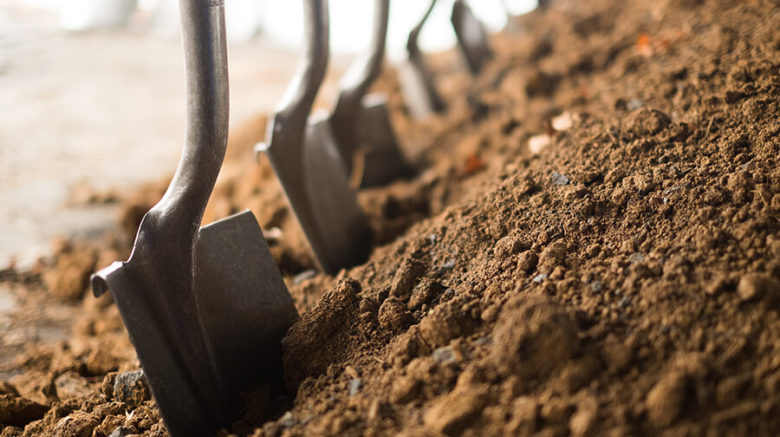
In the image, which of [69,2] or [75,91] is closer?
[75,91]

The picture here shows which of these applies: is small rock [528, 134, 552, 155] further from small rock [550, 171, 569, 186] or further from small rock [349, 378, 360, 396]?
small rock [349, 378, 360, 396]

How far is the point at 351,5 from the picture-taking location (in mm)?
6770

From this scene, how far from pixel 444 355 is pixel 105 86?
169 inches

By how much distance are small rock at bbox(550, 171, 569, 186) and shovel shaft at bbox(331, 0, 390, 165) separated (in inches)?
47.3

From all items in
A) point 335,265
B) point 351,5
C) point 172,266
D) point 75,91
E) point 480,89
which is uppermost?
point 351,5

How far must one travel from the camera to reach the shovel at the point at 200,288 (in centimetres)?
117

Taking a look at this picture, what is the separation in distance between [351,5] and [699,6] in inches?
198

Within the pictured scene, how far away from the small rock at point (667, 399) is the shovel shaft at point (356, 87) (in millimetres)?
1849

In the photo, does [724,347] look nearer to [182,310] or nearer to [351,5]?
[182,310]

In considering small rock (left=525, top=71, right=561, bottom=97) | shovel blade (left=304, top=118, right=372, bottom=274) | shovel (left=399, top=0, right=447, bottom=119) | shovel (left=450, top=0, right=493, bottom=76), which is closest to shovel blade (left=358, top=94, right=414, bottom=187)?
shovel blade (left=304, top=118, right=372, bottom=274)

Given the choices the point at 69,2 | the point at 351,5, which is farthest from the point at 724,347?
the point at 69,2

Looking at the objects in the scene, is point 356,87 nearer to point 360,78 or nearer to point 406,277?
point 360,78

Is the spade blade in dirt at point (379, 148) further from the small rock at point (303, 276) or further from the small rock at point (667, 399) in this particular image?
the small rock at point (667, 399)

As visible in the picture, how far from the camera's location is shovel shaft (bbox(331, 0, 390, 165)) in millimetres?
2467
